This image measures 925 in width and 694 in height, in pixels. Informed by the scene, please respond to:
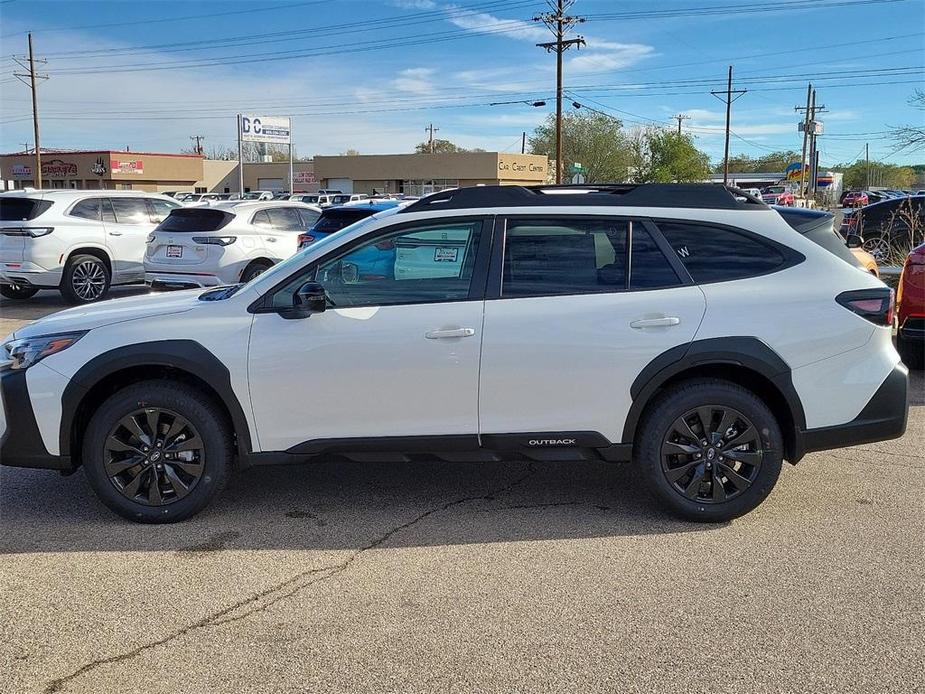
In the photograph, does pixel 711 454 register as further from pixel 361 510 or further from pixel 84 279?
pixel 84 279

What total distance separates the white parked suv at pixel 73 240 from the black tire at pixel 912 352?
11228mm

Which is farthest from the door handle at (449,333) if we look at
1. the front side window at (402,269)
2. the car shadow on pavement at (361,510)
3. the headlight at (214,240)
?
the headlight at (214,240)

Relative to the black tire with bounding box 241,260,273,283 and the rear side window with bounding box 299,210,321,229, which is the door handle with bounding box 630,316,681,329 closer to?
the black tire with bounding box 241,260,273,283

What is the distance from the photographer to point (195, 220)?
12.4 metres

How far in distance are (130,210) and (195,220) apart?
7.35 feet

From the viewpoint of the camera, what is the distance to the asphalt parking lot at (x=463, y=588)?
3.09 metres

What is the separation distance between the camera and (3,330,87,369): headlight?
4.34 meters

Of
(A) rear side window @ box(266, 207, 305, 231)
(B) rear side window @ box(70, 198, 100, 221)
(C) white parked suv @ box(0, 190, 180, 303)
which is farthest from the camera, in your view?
(A) rear side window @ box(266, 207, 305, 231)

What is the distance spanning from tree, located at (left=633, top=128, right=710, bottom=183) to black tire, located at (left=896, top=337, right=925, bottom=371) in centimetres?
6354

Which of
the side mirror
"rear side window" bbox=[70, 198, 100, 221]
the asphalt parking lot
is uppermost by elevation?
"rear side window" bbox=[70, 198, 100, 221]

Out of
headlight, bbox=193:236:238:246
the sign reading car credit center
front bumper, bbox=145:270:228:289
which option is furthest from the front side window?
the sign reading car credit center

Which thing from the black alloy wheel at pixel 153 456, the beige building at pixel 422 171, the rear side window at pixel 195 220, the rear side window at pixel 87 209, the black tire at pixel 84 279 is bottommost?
the black alloy wheel at pixel 153 456

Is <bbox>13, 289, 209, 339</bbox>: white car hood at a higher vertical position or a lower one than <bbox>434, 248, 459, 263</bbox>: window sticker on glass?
lower

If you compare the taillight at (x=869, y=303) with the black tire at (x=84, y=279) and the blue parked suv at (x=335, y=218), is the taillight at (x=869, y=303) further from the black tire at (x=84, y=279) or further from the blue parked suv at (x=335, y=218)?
the black tire at (x=84, y=279)
